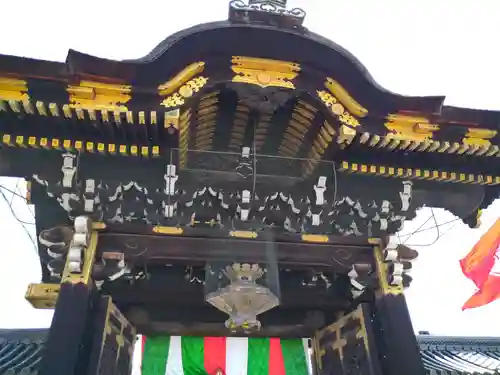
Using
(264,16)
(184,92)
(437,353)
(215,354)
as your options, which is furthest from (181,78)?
(437,353)

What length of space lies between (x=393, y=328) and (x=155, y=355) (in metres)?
3.77

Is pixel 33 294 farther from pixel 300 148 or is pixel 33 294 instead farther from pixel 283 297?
pixel 300 148

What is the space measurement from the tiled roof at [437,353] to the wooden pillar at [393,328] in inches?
88.6

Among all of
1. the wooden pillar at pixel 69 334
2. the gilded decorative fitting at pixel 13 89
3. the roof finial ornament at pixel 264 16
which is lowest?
the wooden pillar at pixel 69 334

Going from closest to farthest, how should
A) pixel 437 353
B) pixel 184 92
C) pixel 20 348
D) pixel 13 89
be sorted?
pixel 13 89
pixel 184 92
pixel 20 348
pixel 437 353

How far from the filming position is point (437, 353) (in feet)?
34.0

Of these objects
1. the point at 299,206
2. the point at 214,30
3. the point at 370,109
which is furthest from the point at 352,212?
the point at 214,30

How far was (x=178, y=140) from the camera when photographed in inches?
233

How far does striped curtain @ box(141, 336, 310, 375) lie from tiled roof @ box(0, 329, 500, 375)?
6.42ft

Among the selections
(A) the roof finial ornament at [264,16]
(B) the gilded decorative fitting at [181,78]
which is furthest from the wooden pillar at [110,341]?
(A) the roof finial ornament at [264,16]

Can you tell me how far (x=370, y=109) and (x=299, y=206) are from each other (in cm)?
155

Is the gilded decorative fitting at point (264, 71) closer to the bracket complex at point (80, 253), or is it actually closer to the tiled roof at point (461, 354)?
the bracket complex at point (80, 253)

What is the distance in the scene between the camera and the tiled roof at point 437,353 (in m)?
7.86

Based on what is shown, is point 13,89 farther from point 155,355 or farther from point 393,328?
point 393,328
